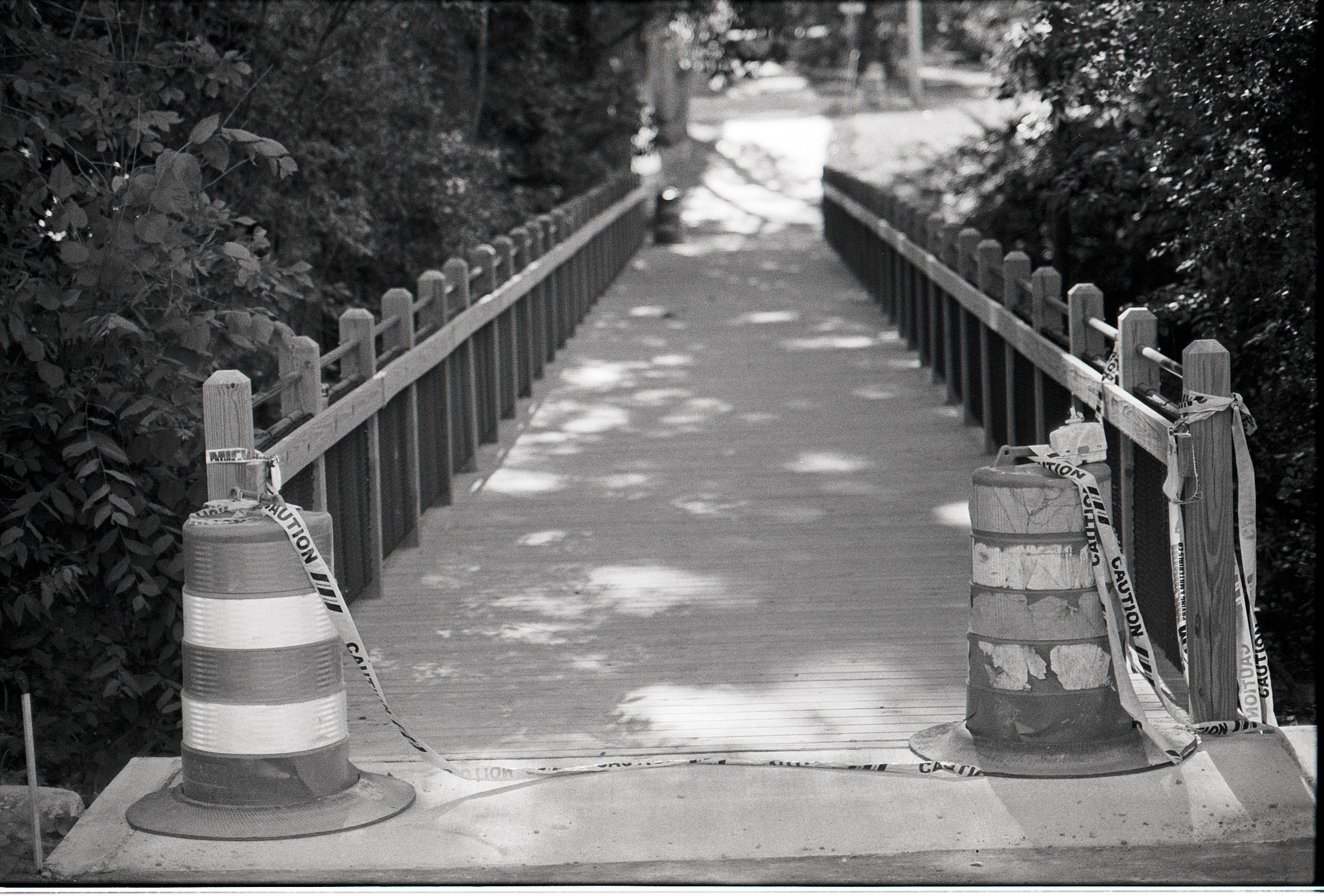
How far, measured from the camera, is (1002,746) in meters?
5.16

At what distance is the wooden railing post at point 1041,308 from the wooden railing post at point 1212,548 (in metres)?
3.42

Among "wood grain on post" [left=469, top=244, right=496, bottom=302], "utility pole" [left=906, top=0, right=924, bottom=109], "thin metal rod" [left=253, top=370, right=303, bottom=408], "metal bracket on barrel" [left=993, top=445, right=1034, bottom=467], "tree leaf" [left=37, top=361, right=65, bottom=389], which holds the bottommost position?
"metal bracket on barrel" [left=993, top=445, right=1034, bottom=467]

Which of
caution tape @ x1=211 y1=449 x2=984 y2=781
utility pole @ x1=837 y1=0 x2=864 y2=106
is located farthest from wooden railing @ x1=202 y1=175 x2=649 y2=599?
utility pole @ x1=837 y1=0 x2=864 y2=106

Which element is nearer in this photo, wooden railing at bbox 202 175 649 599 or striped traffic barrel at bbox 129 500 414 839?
striped traffic barrel at bbox 129 500 414 839

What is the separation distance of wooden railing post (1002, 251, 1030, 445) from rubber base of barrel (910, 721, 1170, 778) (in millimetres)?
4546

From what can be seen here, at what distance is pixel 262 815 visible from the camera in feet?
15.6

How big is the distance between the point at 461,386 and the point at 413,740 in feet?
18.1

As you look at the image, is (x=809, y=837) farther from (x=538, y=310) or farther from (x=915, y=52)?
(x=915, y=52)

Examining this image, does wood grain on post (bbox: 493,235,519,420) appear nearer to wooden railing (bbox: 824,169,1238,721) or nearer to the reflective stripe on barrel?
wooden railing (bbox: 824,169,1238,721)

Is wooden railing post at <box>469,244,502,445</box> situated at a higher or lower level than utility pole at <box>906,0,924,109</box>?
lower

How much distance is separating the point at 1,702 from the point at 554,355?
8657mm

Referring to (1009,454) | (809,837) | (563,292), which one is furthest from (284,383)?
(563,292)

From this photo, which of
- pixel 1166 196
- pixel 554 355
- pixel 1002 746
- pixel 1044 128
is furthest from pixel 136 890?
pixel 554 355

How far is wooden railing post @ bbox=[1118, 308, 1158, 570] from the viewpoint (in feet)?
20.8
